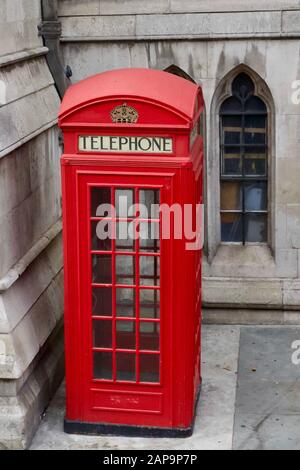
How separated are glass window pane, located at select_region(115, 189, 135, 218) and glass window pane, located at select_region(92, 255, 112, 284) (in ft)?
1.32

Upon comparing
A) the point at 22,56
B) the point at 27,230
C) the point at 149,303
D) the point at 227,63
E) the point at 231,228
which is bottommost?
the point at 231,228

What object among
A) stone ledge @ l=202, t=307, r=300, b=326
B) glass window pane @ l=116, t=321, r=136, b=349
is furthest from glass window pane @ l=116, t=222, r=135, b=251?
stone ledge @ l=202, t=307, r=300, b=326

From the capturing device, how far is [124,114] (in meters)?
7.75

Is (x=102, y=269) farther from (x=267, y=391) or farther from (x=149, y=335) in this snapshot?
(x=267, y=391)

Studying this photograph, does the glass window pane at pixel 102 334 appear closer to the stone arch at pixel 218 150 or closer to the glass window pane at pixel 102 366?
the glass window pane at pixel 102 366

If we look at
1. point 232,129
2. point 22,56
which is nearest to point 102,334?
point 22,56

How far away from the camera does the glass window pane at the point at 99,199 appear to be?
25.8 ft

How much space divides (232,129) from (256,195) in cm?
77

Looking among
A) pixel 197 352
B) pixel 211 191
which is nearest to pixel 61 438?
pixel 197 352

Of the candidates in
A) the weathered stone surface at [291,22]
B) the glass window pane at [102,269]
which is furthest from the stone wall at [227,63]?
the glass window pane at [102,269]

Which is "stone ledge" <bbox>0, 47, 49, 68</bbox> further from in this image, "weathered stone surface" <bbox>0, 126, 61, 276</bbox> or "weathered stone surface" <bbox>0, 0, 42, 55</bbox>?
"weathered stone surface" <bbox>0, 126, 61, 276</bbox>

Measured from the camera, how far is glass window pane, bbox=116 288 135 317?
806 centimetres

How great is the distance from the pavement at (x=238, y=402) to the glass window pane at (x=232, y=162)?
168 cm

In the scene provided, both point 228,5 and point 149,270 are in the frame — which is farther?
point 228,5
